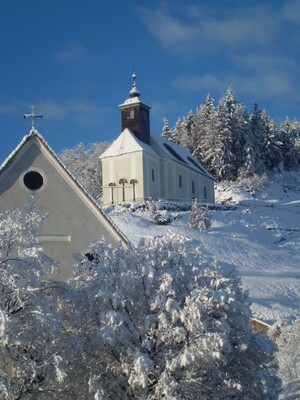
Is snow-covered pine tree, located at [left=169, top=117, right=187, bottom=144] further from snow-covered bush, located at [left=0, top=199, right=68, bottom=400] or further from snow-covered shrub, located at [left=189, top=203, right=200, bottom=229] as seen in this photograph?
snow-covered bush, located at [left=0, top=199, right=68, bottom=400]

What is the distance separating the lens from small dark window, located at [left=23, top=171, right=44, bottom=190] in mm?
16531

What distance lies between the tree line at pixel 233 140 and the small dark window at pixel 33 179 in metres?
68.2

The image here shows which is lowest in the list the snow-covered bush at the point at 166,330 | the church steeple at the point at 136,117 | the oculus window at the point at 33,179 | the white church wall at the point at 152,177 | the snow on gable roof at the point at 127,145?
the snow-covered bush at the point at 166,330

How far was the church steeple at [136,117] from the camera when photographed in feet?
202

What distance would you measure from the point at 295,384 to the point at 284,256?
29.5 meters

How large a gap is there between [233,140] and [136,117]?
97.9 ft

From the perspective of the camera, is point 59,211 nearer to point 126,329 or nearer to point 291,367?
point 126,329

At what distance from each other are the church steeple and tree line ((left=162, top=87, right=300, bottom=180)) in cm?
2329

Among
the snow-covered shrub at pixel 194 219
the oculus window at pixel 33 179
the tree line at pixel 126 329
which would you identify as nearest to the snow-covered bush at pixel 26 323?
the tree line at pixel 126 329

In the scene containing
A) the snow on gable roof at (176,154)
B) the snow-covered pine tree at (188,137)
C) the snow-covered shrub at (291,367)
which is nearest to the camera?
the snow-covered shrub at (291,367)

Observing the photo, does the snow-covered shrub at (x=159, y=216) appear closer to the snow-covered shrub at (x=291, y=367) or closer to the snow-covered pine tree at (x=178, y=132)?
the snow-covered shrub at (x=291, y=367)

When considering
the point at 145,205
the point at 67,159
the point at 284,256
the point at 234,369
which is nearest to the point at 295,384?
the point at 234,369

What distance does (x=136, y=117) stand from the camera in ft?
202

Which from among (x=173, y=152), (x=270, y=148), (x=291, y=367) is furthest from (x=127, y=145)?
(x=291, y=367)
